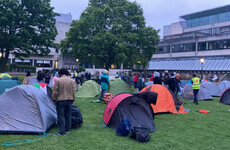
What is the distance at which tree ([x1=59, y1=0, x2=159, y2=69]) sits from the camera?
1048 inches

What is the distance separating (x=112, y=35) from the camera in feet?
85.8

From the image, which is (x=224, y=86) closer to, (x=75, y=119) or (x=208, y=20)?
(x=75, y=119)

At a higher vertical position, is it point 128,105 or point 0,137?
point 128,105

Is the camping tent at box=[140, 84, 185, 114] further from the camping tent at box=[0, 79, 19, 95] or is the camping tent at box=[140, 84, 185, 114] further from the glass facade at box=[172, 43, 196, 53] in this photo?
the glass facade at box=[172, 43, 196, 53]

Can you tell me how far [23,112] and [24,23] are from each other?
2015 cm

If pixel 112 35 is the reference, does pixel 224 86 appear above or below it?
below

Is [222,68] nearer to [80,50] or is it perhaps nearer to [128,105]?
[80,50]

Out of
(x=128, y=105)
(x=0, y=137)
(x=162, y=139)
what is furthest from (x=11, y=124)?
(x=162, y=139)

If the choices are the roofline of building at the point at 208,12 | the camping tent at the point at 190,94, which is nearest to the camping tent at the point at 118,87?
the camping tent at the point at 190,94

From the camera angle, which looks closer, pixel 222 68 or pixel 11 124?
pixel 11 124

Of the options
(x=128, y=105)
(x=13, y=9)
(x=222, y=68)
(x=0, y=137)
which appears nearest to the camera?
(x=0, y=137)

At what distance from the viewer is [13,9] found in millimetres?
22578

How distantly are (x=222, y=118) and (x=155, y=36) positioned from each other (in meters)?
21.3

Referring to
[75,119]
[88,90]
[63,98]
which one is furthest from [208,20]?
[63,98]
